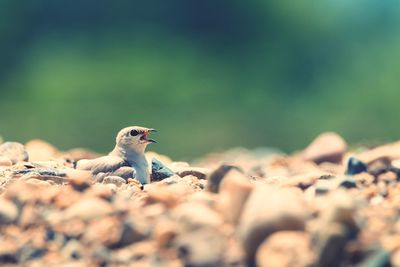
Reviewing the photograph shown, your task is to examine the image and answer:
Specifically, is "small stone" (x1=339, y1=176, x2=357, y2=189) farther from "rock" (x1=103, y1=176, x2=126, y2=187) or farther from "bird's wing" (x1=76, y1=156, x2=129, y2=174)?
"bird's wing" (x1=76, y1=156, x2=129, y2=174)

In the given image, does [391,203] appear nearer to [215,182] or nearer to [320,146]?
[215,182]

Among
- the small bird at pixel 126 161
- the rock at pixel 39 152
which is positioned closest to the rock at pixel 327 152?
the small bird at pixel 126 161

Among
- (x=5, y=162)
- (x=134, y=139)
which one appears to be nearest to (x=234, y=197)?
(x=5, y=162)

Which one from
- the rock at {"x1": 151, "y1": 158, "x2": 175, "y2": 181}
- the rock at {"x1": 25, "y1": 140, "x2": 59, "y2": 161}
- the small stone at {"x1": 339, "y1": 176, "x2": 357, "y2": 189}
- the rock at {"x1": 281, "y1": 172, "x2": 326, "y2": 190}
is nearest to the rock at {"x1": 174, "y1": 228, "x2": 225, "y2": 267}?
the small stone at {"x1": 339, "y1": 176, "x2": 357, "y2": 189}

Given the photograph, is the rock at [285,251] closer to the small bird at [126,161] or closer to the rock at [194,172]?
the rock at [194,172]

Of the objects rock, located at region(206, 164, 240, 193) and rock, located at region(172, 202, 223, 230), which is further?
rock, located at region(206, 164, 240, 193)

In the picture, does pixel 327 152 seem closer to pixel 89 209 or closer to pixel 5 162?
pixel 5 162

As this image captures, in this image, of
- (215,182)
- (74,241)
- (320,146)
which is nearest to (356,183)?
(215,182)
